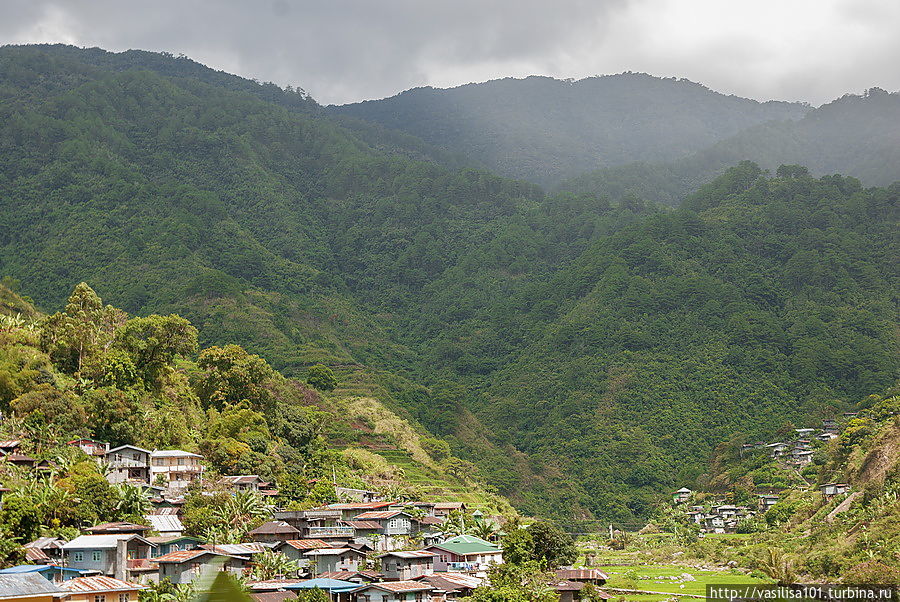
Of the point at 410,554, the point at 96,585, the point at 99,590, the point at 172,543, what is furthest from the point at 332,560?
the point at 99,590

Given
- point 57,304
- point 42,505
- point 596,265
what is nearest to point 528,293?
point 596,265

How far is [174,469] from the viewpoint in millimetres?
52750

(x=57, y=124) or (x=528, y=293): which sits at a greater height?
(x=57, y=124)

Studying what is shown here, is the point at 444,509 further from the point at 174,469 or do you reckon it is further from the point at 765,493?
the point at 765,493

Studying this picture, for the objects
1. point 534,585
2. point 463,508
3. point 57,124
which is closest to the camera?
point 534,585

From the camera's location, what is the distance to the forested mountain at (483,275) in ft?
357

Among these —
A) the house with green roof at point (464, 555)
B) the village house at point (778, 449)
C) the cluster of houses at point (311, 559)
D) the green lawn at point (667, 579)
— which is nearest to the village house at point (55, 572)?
the cluster of houses at point (311, 559)

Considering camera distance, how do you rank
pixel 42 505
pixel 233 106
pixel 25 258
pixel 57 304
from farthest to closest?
1. pixel 233 106
2. pixel 25 258
3. pixel 57 304
4. pixel 42 505

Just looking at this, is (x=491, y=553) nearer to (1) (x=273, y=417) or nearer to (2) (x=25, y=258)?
(1) (x=273, y=417)

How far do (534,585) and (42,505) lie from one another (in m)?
22.4

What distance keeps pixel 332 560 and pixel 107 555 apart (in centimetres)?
1186

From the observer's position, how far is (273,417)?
225 feet

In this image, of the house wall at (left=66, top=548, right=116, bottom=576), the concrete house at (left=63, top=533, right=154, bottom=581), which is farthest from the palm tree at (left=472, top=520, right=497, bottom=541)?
the house wall at (left=66, top=548, right=116, bottom=576)

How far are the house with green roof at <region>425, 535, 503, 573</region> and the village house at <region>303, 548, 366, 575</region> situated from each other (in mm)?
4192
